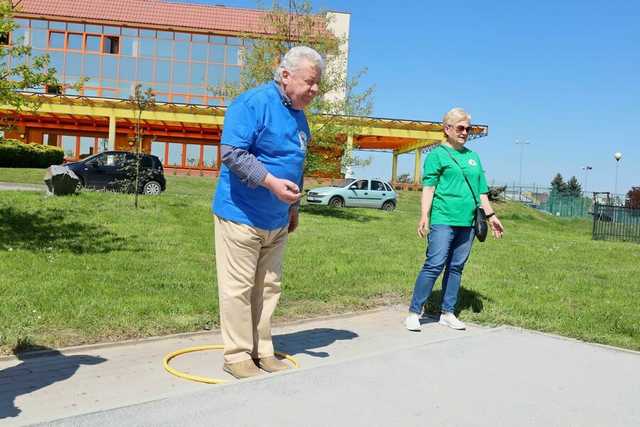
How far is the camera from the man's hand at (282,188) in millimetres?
3611

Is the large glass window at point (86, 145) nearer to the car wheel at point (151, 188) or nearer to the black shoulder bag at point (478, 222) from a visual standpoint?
the car wheel at point (151, 188)

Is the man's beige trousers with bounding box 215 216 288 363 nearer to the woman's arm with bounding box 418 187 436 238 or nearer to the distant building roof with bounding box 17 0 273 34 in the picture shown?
the woman's arm with bounding box 418 187 436 238

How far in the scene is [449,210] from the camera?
5523 mm

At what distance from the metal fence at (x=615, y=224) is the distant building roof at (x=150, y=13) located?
1065 inches

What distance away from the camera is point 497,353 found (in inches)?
179

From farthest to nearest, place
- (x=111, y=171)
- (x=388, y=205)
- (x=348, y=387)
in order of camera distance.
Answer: (x=388, y=205) → (x=111, y=171) → (x=348, y=387)

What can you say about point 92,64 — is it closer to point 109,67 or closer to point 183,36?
point 109,67

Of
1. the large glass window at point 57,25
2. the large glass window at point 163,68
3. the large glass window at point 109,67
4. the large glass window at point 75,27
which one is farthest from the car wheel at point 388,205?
the large glass window at point 57,25

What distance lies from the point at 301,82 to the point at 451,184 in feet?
7.40

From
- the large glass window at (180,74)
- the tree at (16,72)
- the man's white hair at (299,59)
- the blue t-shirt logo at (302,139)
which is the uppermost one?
the large glass window at (180,74)

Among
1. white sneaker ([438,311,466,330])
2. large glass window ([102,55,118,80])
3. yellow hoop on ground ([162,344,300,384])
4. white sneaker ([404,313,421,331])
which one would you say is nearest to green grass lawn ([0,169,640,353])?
white sneaker ([404,313,421,331])

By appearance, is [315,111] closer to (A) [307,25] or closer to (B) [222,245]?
(A) [307,25]

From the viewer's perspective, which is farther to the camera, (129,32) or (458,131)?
(129,32)

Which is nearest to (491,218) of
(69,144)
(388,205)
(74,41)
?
(388,205)
